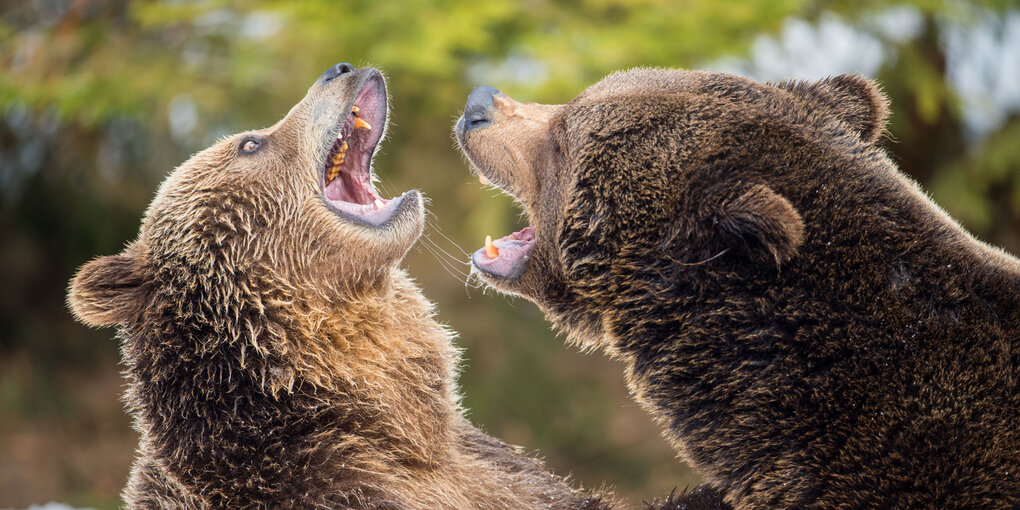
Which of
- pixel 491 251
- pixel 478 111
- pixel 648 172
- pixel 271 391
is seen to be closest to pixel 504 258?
pixel 491 251

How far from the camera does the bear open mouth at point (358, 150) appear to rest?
462 cm

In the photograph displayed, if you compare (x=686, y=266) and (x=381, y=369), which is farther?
(x=381, y=369)

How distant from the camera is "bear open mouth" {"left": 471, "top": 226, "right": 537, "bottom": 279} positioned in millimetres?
4016

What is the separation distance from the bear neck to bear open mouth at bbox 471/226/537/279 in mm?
523

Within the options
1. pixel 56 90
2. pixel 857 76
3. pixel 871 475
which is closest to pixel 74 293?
pixel 871 475

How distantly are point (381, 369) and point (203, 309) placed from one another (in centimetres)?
76

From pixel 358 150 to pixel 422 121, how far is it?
5.48 meters

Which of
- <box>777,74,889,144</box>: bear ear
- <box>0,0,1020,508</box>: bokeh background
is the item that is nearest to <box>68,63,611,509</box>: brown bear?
<box>0,0,1020,508</box>: bokeh background

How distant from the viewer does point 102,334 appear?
12914mm

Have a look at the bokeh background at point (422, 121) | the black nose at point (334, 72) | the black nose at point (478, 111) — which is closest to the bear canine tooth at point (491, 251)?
the black nose at point (478, 111)

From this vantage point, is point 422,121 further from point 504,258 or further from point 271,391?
point 271,391

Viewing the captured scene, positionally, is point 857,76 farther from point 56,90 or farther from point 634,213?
point 56,90

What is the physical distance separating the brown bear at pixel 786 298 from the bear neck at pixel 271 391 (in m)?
0.83

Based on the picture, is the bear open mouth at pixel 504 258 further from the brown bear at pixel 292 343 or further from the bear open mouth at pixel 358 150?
the bear open mouth at pixel 358 150
